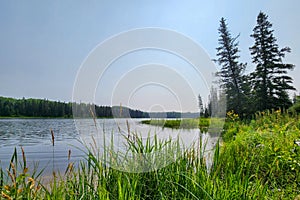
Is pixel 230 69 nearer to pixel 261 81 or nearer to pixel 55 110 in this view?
pixel 261 81

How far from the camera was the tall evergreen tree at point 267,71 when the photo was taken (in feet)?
72.9

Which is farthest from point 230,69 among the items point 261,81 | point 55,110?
point 55,110

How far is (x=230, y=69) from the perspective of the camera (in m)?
25.8

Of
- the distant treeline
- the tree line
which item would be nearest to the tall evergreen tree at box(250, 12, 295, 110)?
the tree line

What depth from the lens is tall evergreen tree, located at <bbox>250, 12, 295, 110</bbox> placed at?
22.2 meters

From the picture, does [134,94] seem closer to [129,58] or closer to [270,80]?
[129,58]

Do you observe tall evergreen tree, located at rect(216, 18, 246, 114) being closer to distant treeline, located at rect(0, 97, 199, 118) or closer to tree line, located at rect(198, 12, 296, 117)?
tree line, located at rect(198, 12, 296, 117)

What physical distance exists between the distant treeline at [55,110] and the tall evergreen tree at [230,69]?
1621 cm

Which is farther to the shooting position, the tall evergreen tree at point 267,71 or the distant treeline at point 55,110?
the tall evergreen tree at point 267,71

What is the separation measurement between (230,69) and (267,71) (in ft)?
12.8

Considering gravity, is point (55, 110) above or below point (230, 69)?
below

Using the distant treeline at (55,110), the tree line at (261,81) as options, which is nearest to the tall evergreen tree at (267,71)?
the tree line at (261,81)

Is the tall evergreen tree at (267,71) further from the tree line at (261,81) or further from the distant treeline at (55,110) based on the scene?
the distant treeline at (55,110)

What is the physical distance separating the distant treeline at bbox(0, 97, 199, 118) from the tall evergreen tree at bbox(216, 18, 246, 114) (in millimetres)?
16210
